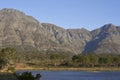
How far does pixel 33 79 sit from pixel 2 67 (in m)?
117

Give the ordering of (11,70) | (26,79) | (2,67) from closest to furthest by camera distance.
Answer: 1. (26,79)
2. (11,70)
3. (2,67)

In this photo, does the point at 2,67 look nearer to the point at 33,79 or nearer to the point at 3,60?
the point at 3,60

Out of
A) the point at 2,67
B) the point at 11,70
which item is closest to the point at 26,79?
the point at 11,70

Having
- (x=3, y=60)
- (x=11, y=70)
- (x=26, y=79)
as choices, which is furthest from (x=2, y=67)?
(x=26, y=79)

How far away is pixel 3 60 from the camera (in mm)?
193250

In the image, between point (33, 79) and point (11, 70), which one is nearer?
point (33, 79)

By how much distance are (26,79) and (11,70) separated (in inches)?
2898

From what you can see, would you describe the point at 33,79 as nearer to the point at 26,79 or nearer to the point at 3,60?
the point at 26,79

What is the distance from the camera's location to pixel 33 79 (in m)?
72.2

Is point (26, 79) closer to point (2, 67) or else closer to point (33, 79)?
point (33, 79)

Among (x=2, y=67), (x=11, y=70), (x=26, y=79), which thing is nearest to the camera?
(x=26, y=79)

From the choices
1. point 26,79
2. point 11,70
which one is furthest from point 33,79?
point 11,70

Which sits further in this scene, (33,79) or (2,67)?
(2,67)

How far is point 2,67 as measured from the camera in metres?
186
